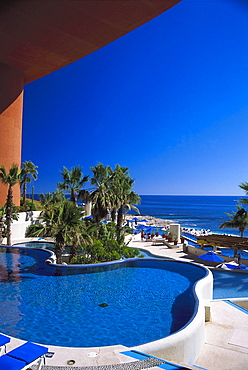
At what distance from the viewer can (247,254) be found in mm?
20781

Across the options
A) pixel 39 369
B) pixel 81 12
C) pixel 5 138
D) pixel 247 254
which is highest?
pixel 81 12

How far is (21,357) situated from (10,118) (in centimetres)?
2221

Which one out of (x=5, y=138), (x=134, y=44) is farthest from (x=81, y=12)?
(x=5, y=138)

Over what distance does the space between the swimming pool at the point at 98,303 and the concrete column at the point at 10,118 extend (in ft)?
41.3

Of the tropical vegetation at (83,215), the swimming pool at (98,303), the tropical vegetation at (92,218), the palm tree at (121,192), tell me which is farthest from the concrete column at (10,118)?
the swimming pool at (98,303)

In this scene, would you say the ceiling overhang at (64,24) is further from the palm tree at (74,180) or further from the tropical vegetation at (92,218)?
the palm tree at (74,180)

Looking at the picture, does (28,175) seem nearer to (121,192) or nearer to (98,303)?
(121,192)

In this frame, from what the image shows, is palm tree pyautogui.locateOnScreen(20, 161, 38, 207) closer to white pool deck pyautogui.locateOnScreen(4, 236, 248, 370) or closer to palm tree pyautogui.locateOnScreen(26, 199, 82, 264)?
palm tree pyautogui.locateOnScreen(26, 199, 82, 264)

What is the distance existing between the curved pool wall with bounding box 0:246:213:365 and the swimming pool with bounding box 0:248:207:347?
0.27 feet

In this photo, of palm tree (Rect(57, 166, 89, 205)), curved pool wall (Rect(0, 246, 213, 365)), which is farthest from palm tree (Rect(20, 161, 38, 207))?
curved pool wall (Rect(0, 246, 213, 365))

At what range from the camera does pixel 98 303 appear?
25.7 feet

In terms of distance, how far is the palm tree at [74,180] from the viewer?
1933 cm

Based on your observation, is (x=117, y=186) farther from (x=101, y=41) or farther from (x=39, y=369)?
(x=39, y=369)

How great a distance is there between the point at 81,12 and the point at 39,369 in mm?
17127
